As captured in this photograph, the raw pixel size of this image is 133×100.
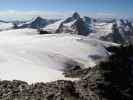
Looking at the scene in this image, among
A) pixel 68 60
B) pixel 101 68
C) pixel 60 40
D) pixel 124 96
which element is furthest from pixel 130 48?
pixel 60 40

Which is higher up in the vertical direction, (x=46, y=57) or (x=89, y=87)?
(x=89, y=87)

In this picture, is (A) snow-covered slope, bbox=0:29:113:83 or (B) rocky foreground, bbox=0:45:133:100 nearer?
(B) rocky foreground, bbox=0:45:133:100

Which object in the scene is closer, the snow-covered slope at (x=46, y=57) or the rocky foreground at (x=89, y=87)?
the rocky foreground at (x=89, y=87)

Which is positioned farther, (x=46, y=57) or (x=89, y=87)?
(x=46, y=57)
